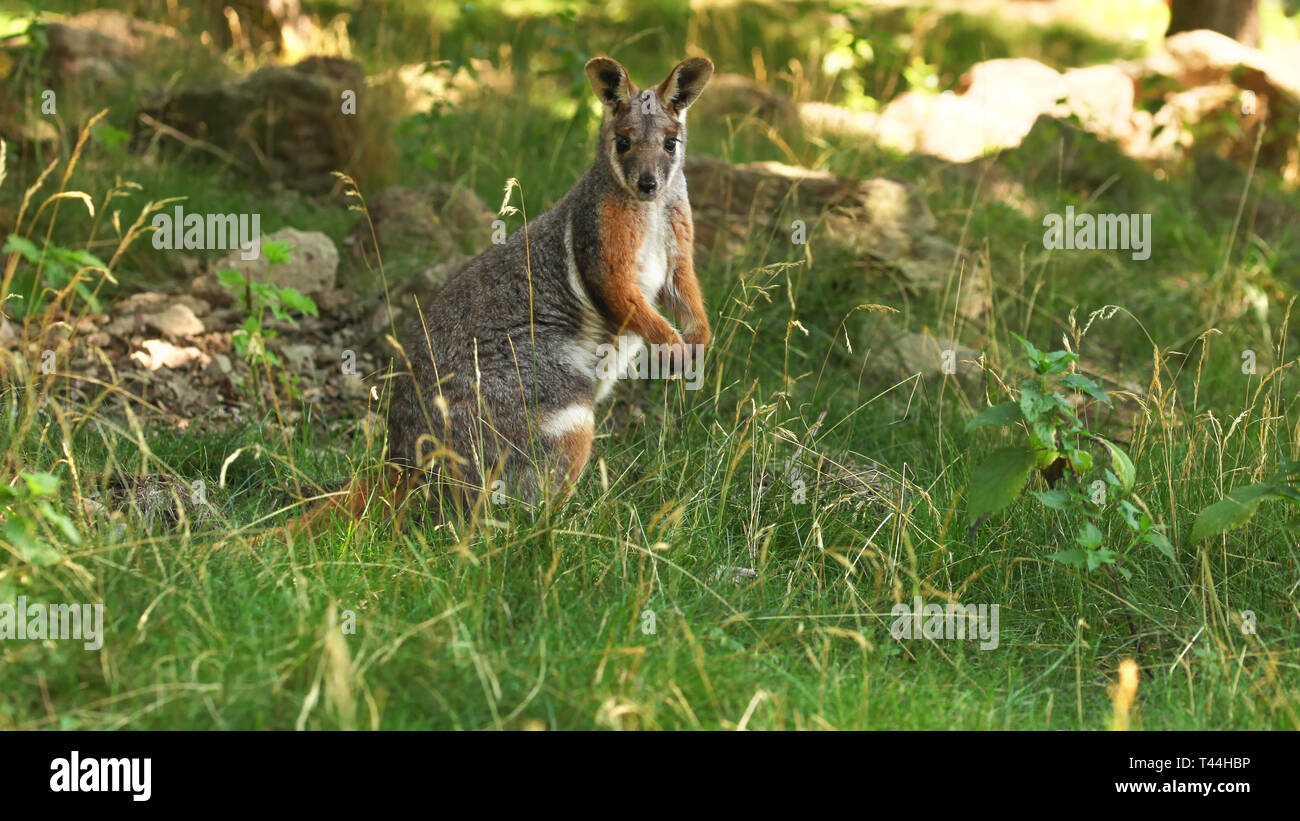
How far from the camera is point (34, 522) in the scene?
400 cm

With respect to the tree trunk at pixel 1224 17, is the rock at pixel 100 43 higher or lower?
lower

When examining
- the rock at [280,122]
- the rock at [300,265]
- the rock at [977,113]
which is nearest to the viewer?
the rock at [300,265]

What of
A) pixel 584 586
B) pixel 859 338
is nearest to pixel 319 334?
pixel 859 338

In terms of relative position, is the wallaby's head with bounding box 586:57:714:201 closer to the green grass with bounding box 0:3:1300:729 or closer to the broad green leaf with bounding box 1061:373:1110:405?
the green grass with bounding box 0:3:1300:729

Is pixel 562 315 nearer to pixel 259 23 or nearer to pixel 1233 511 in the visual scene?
pixel 1233 511

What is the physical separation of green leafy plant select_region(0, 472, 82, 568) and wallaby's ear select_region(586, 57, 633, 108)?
2.72m

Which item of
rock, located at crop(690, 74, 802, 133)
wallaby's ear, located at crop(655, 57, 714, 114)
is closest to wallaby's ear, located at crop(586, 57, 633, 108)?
wallaby's ear, located at crop(655, 57, 714, 114)

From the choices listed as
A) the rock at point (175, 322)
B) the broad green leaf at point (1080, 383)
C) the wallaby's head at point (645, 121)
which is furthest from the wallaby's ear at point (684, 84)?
the rock at point (175, 322)

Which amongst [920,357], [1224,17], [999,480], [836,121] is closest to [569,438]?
[999,480]

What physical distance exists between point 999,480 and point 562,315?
82.7 inches

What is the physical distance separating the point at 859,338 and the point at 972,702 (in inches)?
139

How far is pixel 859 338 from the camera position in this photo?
7.30 m

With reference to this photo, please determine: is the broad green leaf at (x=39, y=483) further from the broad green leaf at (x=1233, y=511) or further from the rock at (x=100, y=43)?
the rock at (x=100, y=43)

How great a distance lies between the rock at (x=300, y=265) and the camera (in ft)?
24.2
